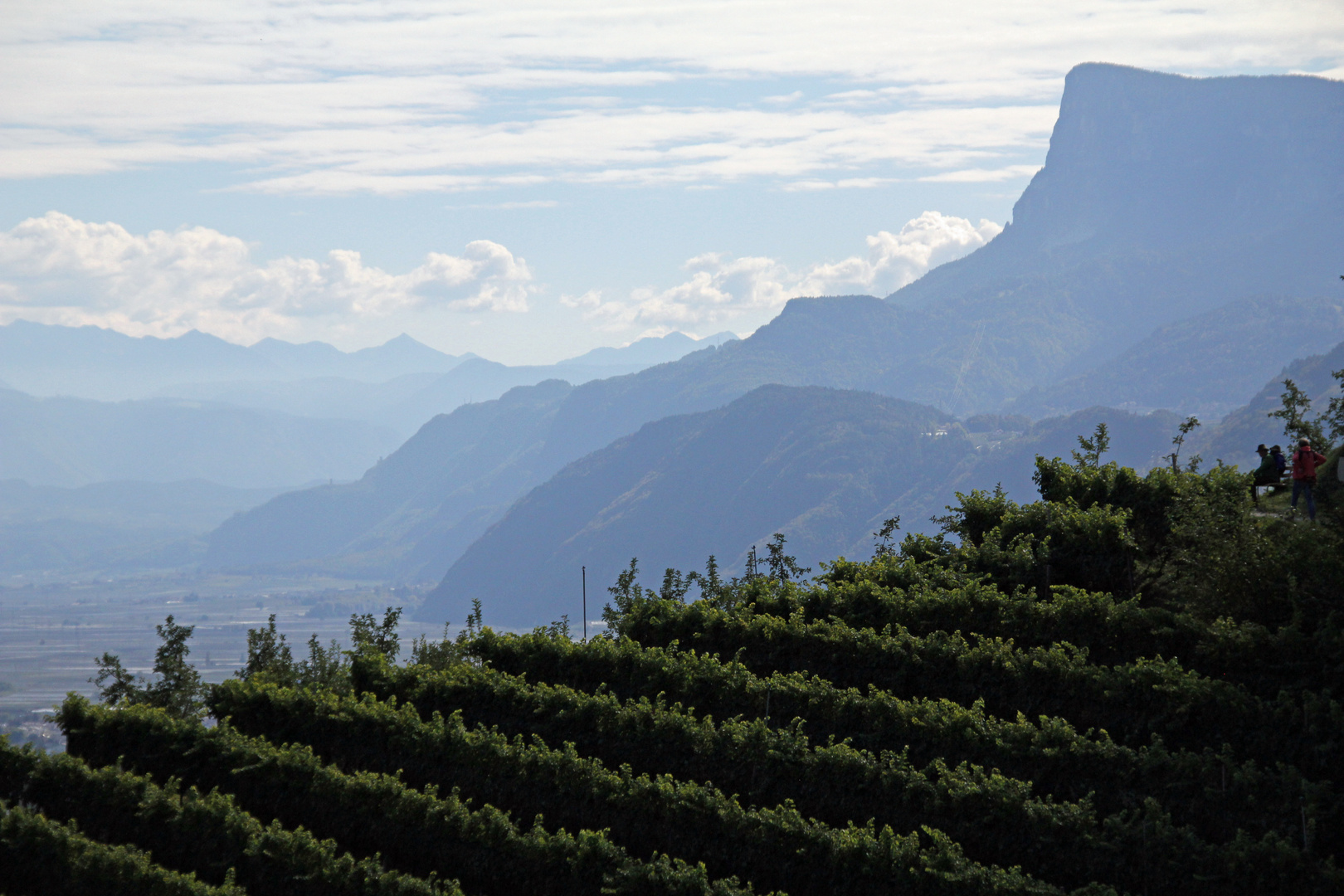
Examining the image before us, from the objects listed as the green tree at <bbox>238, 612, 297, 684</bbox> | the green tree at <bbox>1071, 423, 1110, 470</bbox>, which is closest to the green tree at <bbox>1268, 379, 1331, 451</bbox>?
the green tree at <bbox>1071, 423, 1110, 470</bbox>

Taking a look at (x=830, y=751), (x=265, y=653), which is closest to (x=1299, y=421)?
(x=830, y=751)

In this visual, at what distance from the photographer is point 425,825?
69.5ft

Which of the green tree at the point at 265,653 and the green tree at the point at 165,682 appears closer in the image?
the green tree at the point at 165,682

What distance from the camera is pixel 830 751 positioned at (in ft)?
68.3

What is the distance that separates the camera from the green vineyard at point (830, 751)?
58.3ft

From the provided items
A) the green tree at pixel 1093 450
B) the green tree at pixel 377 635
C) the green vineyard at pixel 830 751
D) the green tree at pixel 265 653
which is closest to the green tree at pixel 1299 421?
the green vineyard at pixel 830 751

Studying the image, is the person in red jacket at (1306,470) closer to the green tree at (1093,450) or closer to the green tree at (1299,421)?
the green tree at (1299,421)

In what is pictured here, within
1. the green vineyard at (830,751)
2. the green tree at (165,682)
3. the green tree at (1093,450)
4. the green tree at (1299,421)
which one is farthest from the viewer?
the green tree at (165,682)

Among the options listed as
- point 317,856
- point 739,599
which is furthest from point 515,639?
point 317,856

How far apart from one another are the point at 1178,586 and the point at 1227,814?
7.00 m

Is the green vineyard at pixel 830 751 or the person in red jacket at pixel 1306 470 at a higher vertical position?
the person in red jacket at pixel 1306 470

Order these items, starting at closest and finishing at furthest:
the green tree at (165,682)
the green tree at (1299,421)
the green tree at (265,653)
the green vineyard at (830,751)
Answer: the green vineyard at (830,751) → the green tree at (1299,421) → the green tree at (165,682) → the green tree at (265,653)

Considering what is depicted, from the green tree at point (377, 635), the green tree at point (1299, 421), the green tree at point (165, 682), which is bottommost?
the green tree at point (165, 682)

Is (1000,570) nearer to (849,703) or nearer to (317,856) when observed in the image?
(849,703)
